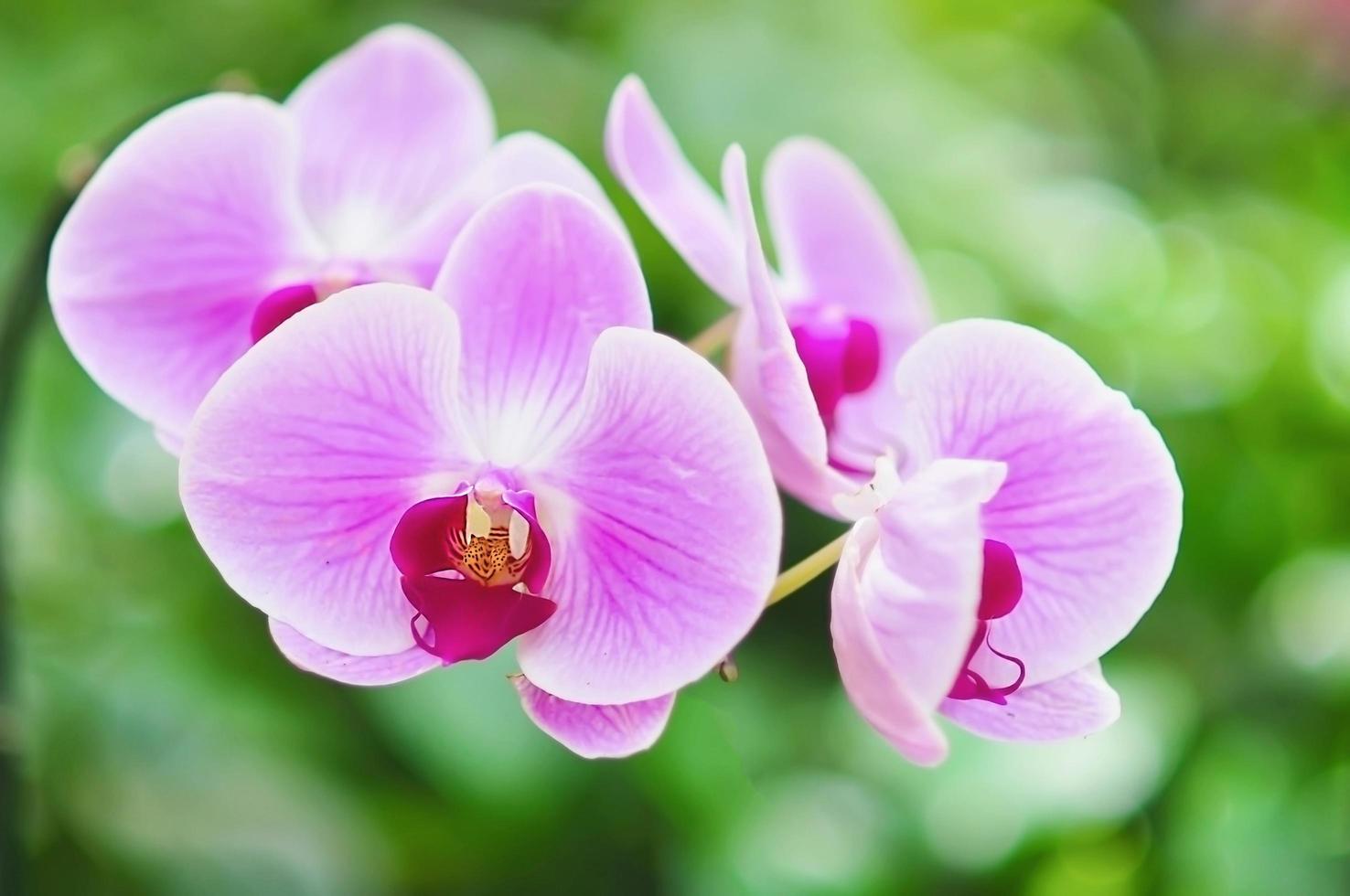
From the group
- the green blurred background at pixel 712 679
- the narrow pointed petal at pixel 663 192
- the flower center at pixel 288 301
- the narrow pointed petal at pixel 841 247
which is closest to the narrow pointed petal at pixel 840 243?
the narrow pointed petal at pixel 841 247

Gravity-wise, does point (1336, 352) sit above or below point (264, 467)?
below

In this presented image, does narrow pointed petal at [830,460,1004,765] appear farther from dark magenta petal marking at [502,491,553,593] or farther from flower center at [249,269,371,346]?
flower center at [249,269,371,346]

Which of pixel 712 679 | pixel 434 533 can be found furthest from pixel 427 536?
pixel 712 679

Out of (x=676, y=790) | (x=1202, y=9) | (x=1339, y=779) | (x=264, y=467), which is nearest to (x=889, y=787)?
(x=676, y=790)

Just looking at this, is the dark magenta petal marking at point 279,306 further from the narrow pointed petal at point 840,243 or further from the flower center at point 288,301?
the narrow pointed petal at point 840,243

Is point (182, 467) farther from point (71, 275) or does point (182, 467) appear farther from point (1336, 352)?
point (1336, 352)

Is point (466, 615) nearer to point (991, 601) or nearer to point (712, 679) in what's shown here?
point (991, 601)

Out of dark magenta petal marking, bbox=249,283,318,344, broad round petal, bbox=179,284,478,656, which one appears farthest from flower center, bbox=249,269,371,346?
broad round petal, bbox=179,284,478,656
